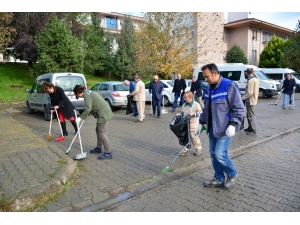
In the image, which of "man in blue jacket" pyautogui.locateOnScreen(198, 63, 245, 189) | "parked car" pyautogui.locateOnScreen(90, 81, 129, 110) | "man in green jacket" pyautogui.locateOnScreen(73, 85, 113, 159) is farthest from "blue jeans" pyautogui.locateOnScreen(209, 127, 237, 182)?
"parked car" pyautogui.locateOnScreen(90, 81, 129, 110)

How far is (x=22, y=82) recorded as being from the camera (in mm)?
20219

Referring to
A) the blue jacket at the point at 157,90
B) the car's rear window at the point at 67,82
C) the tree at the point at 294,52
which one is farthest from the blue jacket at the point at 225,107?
the tree at the point at 294,52

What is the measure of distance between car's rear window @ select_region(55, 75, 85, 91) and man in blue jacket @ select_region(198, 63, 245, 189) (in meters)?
7.29

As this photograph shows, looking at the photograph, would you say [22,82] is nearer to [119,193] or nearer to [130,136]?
[130,136]

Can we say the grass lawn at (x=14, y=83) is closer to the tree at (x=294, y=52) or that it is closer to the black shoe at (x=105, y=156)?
the black shoe at (x=105, y=156)

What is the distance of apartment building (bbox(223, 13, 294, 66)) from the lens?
3802 cm

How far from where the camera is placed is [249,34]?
38312mm

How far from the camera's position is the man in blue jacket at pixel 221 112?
331cm

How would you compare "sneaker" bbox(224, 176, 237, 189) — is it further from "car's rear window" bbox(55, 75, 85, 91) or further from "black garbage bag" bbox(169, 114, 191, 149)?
"car's rear window" bbox(55, 75, 85, 91)

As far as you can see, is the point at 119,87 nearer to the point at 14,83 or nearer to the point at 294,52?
the point at 14,83

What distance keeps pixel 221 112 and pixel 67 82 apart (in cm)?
773

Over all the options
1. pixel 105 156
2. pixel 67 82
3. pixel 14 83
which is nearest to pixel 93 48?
pixel 14 83

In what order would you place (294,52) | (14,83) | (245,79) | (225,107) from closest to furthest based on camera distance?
(225,107), (245,79), (14,83), (294,52)
